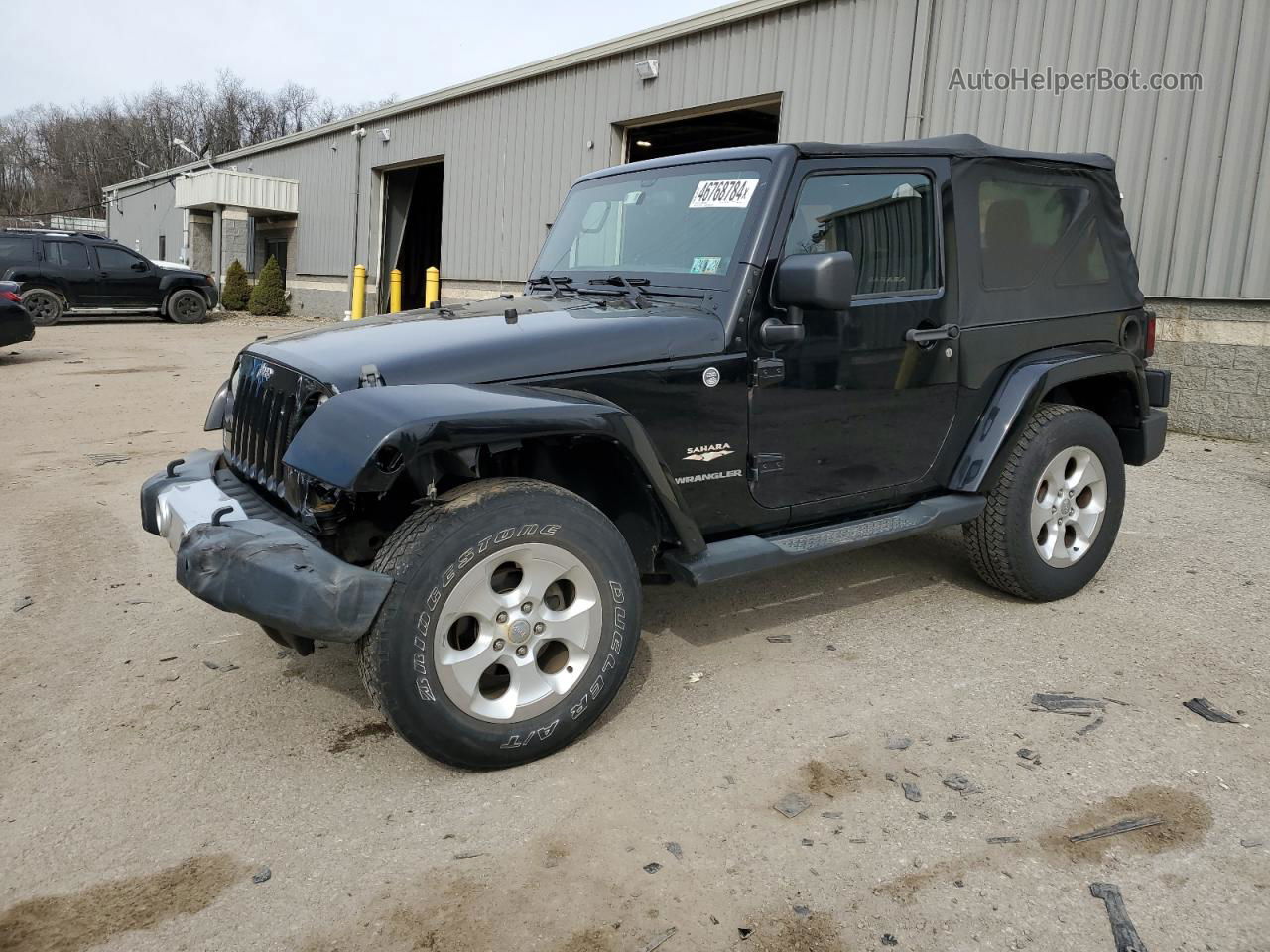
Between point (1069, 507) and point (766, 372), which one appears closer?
point (766, 372)

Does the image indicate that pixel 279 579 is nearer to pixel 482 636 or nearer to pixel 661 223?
pixel 482 636

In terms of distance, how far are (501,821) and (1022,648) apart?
2.37 m

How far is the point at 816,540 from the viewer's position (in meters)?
3.72

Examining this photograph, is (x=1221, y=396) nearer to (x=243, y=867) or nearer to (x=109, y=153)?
(x=243, y=867)

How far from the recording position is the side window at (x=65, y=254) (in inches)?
746

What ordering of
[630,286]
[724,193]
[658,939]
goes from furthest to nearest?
[630,286]
[724,193]
[658,939]

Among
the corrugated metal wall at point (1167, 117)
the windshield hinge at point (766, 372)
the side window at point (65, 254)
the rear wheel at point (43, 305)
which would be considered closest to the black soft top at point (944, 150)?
the windshield hinge at point (766, 372)

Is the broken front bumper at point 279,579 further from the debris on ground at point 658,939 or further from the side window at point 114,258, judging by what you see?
the side window at point 114,258

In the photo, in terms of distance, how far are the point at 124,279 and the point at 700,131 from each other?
1233cm

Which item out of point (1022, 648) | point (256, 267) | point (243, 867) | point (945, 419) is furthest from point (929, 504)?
point (256, 267)

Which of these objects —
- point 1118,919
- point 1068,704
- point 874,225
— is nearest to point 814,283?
point 874,225

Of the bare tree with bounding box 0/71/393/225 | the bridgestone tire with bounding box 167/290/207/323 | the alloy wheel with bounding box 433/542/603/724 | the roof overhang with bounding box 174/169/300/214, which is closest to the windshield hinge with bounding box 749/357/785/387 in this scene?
the alloy wheel with bounding box 433/542/603/724

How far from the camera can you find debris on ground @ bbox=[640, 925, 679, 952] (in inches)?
87.5

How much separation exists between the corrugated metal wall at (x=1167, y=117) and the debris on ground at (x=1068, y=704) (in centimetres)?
636
